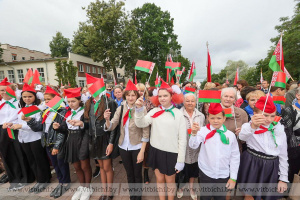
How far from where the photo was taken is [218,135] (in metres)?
2.14

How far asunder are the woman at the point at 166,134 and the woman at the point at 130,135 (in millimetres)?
231

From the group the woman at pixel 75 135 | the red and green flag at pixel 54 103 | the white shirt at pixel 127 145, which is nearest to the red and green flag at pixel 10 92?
the red and green flag at pixel 54 103

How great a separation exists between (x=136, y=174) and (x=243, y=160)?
1.84 m

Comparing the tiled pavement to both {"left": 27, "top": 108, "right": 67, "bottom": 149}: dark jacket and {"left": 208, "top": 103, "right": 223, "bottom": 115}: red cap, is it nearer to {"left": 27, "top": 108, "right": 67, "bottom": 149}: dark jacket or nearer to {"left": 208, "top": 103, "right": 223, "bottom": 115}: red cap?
{"left": 27, "top": 108, "right": 67, "bottom": 149}: dark jacket

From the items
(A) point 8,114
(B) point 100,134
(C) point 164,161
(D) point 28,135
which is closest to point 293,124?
(C) point 164,161

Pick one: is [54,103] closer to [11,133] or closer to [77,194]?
[11,133]

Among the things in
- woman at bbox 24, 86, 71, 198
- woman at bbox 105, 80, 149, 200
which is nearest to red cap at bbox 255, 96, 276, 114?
woman at bbox 105, 80, 149, 200

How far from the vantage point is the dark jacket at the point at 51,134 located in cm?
300

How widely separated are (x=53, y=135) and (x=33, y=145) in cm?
70

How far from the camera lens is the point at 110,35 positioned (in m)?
22.0

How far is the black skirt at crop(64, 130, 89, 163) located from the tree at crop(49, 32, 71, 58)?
1759 inches

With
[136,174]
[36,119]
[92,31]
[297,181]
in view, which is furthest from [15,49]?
[297,181]

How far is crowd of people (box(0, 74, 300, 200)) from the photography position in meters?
2.11

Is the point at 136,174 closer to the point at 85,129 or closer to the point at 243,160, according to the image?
the point at 85,129
